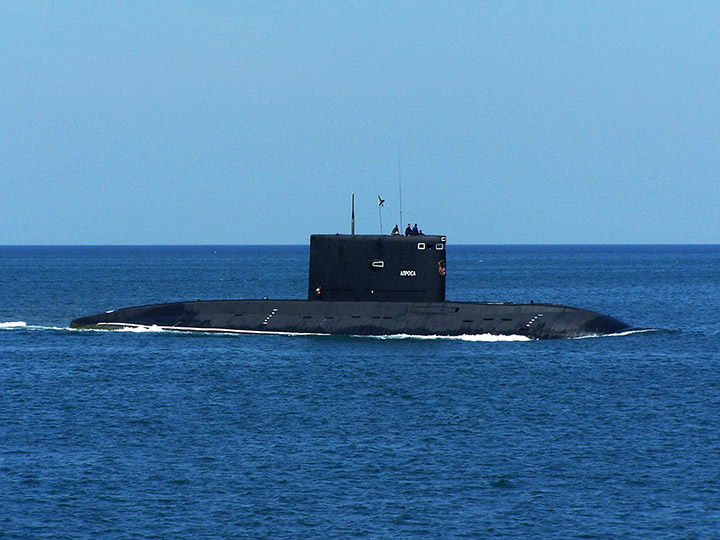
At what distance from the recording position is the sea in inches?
845

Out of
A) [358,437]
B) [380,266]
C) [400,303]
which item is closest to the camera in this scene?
[358,437]

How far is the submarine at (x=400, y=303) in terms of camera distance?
44438mm

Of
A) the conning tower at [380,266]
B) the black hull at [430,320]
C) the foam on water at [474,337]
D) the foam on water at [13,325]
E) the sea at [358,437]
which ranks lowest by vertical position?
→ the sea at [358,437]

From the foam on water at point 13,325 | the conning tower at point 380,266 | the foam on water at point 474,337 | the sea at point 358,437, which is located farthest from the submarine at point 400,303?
the foam on water at point 13,325

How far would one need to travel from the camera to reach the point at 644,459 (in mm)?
25672

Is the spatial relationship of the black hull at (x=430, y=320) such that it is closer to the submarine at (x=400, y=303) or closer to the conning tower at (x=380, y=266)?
the submarine at (x=400, y=303)

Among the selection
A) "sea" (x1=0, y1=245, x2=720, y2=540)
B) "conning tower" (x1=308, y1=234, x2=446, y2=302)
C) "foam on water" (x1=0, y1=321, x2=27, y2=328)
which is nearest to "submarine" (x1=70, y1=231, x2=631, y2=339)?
"conning tower" (x1=308, y1=234, x2=446, y2=302)

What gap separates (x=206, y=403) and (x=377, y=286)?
13.2 meters

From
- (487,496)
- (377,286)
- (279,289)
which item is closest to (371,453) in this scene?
(487,496)

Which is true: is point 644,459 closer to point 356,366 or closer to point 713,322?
point 356,366

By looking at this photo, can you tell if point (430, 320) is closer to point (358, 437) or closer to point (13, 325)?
point (358, 437)

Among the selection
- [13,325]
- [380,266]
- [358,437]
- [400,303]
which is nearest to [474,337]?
[400,303]

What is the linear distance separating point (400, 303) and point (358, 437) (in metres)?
17.0

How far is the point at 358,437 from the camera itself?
28.3 meters
